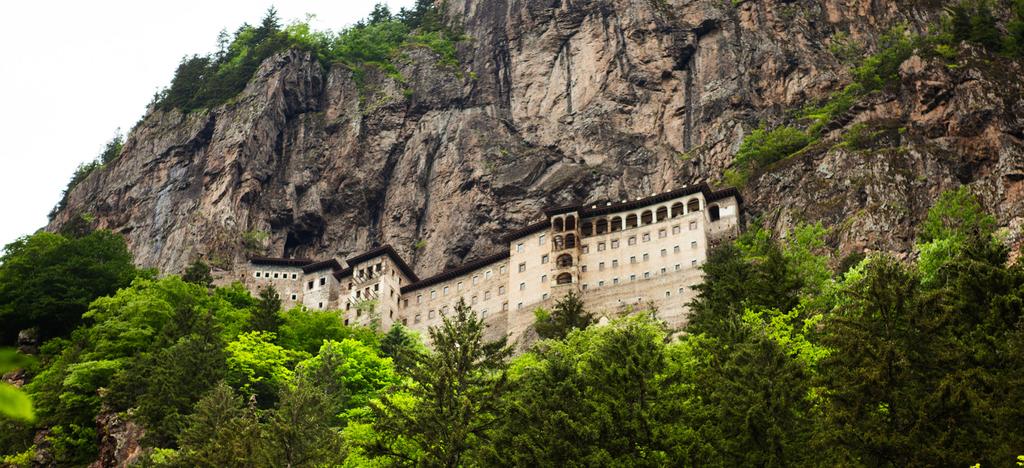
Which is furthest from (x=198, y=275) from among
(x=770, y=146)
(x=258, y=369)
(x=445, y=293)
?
(x=770, y=146)

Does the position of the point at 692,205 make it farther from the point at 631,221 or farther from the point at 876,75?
the point at 876,75

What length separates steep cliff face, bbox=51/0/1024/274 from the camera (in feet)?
293

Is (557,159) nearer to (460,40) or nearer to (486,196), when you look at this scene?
(486,196)

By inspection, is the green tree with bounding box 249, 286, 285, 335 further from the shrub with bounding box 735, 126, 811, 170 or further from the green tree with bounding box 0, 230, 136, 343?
the shrub with bounding box 735, 126, 811, 170

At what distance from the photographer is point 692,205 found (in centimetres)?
7362

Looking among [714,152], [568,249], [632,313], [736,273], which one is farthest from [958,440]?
[714,152]

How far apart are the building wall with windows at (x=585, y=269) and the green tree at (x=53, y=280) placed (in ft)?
72.4

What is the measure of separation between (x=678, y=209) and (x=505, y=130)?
3315 cm

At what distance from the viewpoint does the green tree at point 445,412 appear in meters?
24.8

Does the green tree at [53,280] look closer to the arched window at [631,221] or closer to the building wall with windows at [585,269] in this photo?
the building wall with windows at [585,269]

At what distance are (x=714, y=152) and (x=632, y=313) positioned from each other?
26.0 metres

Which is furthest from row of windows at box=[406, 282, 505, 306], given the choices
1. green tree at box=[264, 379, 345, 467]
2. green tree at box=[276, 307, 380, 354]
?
green tree at box=[264, 379, 345, 467]

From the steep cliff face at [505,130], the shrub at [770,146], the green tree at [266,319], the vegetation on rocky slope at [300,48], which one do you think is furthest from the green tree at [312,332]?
the vegetation on rocky slope at [300,48]

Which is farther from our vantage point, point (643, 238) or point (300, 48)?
point (300, 48)
